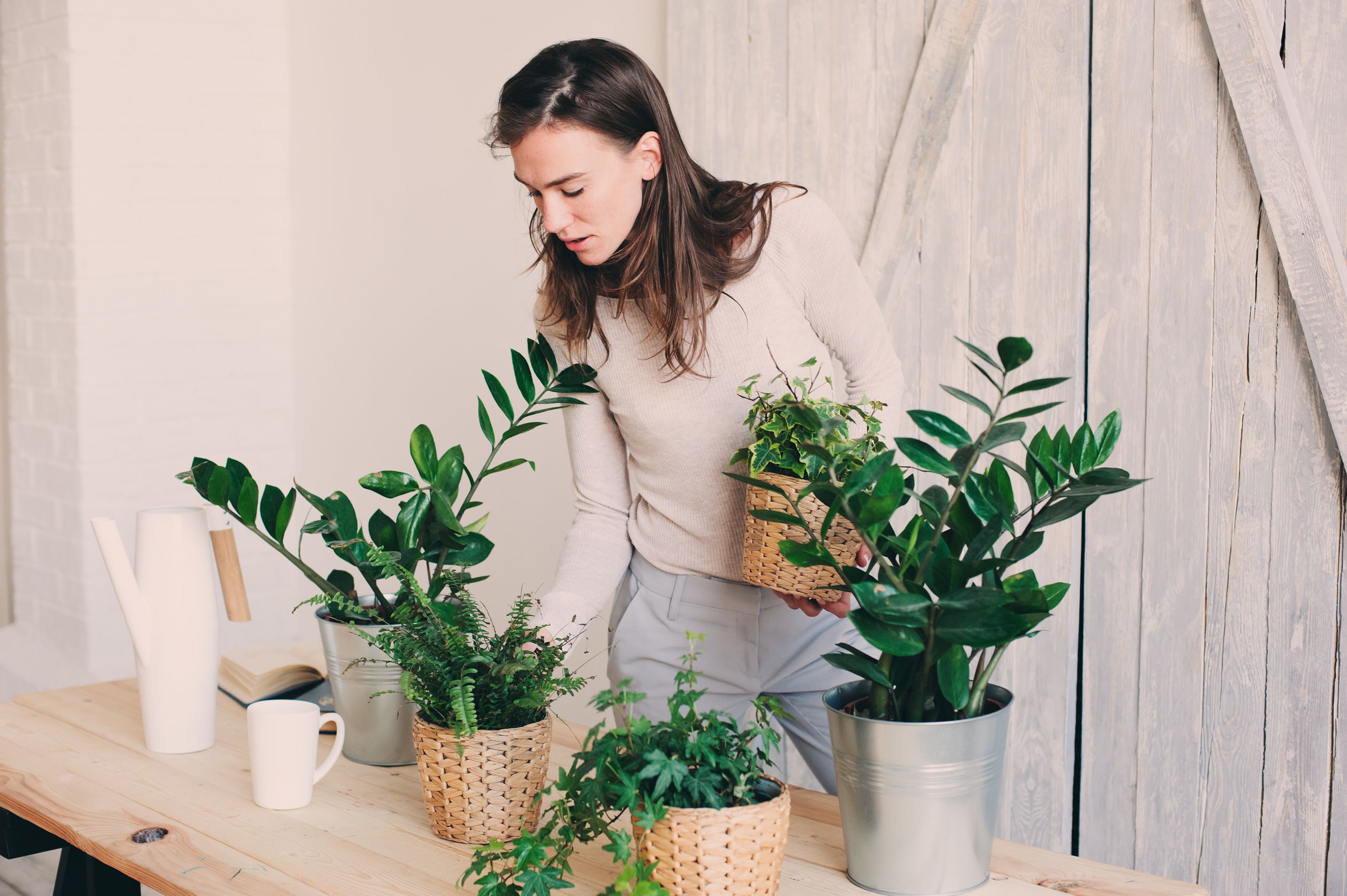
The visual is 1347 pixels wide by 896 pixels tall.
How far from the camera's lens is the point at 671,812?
98 centimetres

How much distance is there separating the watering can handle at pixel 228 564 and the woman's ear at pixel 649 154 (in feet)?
2.35

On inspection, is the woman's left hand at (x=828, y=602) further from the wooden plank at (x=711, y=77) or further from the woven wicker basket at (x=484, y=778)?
the wooden plank at (x=711, y=77)

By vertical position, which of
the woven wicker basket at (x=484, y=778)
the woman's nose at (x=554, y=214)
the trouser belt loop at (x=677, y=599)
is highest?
the woman's nose at (x=554, y=214)

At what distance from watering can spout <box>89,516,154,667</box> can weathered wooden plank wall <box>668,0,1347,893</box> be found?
1.40 metres

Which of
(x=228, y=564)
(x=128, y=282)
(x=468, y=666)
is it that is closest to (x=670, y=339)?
(x=468, y=666)

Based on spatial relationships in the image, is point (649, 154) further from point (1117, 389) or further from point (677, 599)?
point (1117, 389)

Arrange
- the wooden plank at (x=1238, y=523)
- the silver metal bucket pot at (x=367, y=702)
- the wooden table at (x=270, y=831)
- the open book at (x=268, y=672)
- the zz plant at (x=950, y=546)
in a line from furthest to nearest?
the wooden plank at (x=1238, y=523) < the open book at (x=268, y=672) < the silver metal bucket pot at (x=367, y=702) < the wooden table at (x=270, y=831) < the zz plant at (x=950, y=546)

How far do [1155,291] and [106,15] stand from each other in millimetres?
2937

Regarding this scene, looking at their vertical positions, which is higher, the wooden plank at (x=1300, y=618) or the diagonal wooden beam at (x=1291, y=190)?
the diagonal wooden beam at (x=1291, y=190)

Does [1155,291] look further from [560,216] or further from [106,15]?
[106,15]

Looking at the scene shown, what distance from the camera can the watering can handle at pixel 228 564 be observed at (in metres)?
1.53

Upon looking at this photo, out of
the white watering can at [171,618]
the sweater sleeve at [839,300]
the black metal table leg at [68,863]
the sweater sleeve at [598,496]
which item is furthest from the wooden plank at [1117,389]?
the black metal table leg at [68,863]

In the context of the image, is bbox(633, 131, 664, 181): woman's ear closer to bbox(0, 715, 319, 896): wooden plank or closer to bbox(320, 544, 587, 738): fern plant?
bbox(320, 544, 587, 738): fern plant

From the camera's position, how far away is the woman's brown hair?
1476mm
